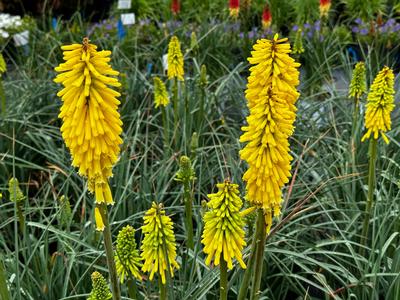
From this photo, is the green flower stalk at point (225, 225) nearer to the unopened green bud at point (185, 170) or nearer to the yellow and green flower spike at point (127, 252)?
the yellow and green flower spike at point (127, 252)

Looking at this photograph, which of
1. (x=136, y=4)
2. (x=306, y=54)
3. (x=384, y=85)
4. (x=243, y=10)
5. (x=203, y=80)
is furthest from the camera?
(x=136, y=4)

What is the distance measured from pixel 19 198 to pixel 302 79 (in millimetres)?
3749

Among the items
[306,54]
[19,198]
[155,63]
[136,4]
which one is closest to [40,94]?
[155,63]

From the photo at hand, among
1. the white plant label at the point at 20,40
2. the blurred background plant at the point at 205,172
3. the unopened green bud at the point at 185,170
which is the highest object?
the white plant label at the point at 20,40

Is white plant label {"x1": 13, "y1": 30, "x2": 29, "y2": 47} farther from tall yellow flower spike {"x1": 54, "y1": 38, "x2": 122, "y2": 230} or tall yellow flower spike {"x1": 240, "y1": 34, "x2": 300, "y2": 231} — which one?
tall yellow flower spike {"x1": 240, "y1": 34, "x2": 300, "y2": 231}

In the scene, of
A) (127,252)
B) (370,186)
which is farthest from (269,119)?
(370,186)

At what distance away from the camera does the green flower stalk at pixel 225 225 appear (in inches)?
71.2

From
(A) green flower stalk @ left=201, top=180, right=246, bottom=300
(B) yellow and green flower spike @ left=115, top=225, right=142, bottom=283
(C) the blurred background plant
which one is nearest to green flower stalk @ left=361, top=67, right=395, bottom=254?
(C) the blurred background plant

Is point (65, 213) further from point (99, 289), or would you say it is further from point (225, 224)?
point (225, 224)

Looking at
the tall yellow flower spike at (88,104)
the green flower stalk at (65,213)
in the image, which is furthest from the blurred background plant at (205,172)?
the tall yellow flower spike at (88,104)

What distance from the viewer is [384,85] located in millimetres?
2738

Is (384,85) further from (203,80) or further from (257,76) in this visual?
(203,80)

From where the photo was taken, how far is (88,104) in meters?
1.70

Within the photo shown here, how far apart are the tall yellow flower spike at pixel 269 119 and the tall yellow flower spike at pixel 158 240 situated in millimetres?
322
